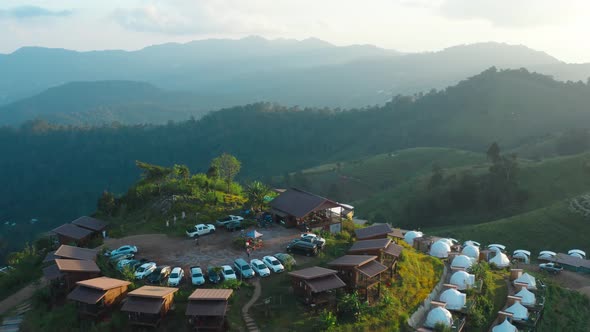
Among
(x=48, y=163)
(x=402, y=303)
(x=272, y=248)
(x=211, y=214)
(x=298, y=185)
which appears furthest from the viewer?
(x=48, y=163)

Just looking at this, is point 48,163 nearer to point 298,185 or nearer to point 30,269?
point 298,185

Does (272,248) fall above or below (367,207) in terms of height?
above

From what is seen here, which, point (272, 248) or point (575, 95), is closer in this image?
point (272, 248)

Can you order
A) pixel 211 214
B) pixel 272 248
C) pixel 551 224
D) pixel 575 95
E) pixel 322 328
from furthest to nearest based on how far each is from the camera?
1. pixel 575 95
2. pixel 551 224
3. pixel 211 214
4. pixel 272 248
5. pixel 322 328

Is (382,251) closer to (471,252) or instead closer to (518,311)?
(518,311)

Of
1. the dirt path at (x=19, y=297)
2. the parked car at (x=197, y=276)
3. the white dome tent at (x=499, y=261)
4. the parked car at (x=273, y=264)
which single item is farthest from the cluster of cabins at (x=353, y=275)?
the dirt path at (x=19, y=297)

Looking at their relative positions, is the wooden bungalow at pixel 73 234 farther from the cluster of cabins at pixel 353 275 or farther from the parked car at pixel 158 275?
the cluster of cabins at pixel 353 275

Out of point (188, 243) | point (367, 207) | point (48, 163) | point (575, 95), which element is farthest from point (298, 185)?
point (48, 163)

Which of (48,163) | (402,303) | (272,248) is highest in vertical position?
(272,248)

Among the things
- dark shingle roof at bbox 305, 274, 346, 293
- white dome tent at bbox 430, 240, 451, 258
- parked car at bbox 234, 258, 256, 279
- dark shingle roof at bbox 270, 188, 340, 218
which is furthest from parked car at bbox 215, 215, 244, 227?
white dome tent at bbox 430, 240, 451, 258
